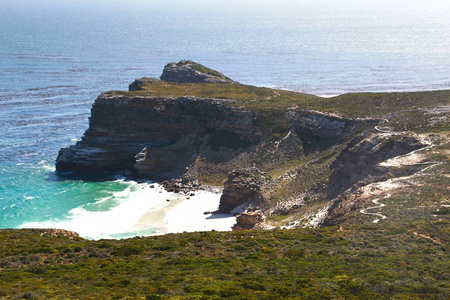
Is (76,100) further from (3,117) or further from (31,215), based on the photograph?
(31,215)

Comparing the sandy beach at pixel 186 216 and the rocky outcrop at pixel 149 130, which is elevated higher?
the rocky outcrop at pixel 149 130

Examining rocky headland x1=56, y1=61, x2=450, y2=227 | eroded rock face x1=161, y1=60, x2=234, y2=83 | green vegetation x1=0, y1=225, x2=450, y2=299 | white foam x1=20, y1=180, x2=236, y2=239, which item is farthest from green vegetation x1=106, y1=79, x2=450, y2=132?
green vegetation x1=0, y1=225, x2=450, y2=299

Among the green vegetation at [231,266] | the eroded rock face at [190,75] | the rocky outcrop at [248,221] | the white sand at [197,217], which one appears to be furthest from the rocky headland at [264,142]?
the green vegetation at [231,266]

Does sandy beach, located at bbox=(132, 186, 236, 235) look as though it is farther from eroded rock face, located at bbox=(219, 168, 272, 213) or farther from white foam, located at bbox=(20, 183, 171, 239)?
eroded rock face, located at bbox=(219, 168, 272, 213)

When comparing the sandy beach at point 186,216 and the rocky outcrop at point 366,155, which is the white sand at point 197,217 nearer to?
the sandy beach at point 186,216

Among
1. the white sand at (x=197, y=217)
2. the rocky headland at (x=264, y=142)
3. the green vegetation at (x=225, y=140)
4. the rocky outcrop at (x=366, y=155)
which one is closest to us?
the rocky outcrop at (x=366, y=155)

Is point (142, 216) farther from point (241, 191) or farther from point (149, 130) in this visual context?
point (149, 130)

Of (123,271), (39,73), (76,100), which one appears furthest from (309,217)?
(39,73)
